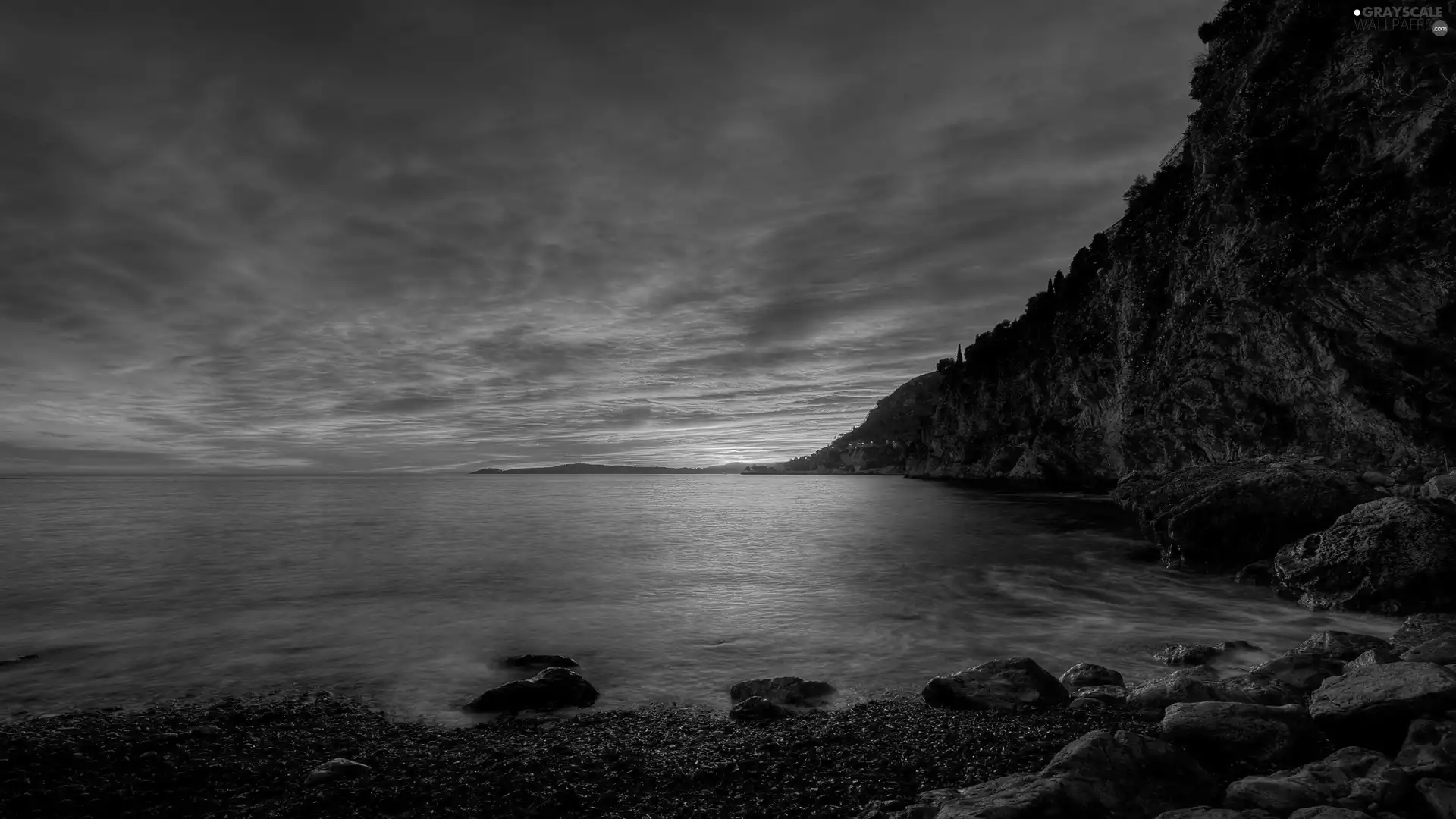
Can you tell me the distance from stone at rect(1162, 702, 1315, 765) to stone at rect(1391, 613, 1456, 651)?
5.43 metres

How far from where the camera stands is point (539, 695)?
769 centimetres

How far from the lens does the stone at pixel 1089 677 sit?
798 cm

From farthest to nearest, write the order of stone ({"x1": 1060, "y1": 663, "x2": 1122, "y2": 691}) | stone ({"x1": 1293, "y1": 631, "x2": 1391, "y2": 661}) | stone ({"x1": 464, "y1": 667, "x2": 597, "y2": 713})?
1. stone ({"x1": 1293, "y1": 631, "x2": 1391, "y2": 661})
2. stone ({"x1": 1060, "y1": 663, "x2": 1122, "y2": 691})
3. stone ({"x1": 464, "y1": 667, "x2": 597, "y2": 713})

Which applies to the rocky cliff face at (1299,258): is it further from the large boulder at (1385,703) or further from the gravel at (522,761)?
the gravel at (522,761)

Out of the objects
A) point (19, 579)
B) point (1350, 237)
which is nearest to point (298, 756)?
point (19, 579)

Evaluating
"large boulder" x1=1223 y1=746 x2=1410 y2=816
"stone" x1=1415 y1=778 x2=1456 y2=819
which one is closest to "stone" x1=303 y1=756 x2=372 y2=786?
"large boulder" x1=1223 y1=746 x2=1410 y2=816

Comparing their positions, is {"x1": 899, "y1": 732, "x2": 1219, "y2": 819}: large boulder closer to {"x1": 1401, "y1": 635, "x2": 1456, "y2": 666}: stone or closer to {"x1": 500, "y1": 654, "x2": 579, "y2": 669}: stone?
{"x1": 1401, "y1": 635, "x2": 1456, "y2": 666}: stone

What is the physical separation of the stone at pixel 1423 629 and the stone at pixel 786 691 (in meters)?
8.04

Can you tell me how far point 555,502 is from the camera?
61.5 metres

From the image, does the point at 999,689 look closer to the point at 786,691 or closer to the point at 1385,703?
the point at 786,691

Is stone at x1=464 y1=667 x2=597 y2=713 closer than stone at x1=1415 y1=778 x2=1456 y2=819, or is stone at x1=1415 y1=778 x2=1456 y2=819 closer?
stone at x1=1415 y1=778 x2=1456 y2=819

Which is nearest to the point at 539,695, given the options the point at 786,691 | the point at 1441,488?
the point at 786,691

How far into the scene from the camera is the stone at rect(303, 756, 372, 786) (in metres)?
5.48

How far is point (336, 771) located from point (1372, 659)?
1165 cm
